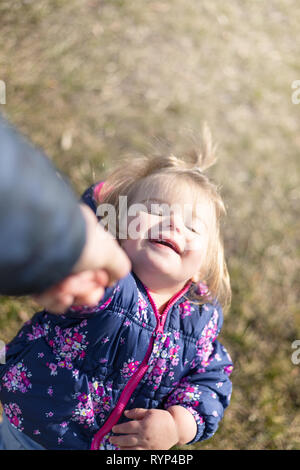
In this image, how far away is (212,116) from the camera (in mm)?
3578

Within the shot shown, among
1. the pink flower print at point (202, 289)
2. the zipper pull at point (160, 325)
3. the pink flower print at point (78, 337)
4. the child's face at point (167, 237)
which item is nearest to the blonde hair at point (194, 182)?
the pink flower print at point (202, 289)

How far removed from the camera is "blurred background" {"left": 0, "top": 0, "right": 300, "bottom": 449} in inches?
102

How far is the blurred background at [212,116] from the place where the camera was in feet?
8.47

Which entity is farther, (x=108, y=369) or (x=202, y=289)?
(x=202, y=289)

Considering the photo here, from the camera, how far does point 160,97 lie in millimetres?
3566

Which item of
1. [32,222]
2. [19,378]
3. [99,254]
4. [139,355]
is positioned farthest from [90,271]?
[19,378]

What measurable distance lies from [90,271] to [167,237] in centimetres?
69

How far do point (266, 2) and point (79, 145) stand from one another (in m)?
2.78

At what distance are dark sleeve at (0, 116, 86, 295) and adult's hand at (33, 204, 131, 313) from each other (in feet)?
0.14

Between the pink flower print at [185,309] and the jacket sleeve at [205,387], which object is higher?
the pink flower print at [185,309]

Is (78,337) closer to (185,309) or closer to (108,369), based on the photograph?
(108,369)

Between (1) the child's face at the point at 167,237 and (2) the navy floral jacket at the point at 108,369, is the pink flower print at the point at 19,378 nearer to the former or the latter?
(2) the navy floral jacket at the point at 108,369

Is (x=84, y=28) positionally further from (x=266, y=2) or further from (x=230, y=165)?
(x=266, y=2)

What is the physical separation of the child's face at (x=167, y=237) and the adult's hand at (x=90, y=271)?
0.57m
